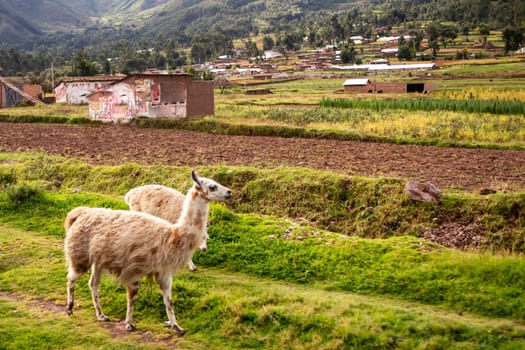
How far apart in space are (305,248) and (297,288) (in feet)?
3.95

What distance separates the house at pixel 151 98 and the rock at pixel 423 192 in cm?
2009

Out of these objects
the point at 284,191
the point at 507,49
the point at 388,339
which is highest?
the point at 507,49

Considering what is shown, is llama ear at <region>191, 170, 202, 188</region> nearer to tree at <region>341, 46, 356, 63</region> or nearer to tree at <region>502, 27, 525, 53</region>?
tree at <region>502, 27, 525, 53</region>

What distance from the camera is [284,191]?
1404cm

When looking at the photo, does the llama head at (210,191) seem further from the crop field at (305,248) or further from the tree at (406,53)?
the tree at (406,53)

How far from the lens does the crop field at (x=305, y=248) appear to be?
7.36 m

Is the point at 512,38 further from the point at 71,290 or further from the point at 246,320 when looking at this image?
the point at 71,290

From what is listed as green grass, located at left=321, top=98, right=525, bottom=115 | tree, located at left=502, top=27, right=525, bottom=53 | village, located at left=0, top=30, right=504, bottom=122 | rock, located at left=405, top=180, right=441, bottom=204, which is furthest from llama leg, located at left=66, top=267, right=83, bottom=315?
tree, located at left=502, top=27, right=525, bottom=53

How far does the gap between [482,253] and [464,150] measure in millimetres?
10660

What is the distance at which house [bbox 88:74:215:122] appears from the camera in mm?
29656

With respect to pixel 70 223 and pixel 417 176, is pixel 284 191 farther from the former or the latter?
pixel 70 223

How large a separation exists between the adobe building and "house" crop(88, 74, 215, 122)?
2791cm

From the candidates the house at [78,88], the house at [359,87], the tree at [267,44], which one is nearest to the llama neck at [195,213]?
the house at [78,88]

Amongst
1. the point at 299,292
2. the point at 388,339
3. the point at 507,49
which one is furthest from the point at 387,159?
the point at 507,49
